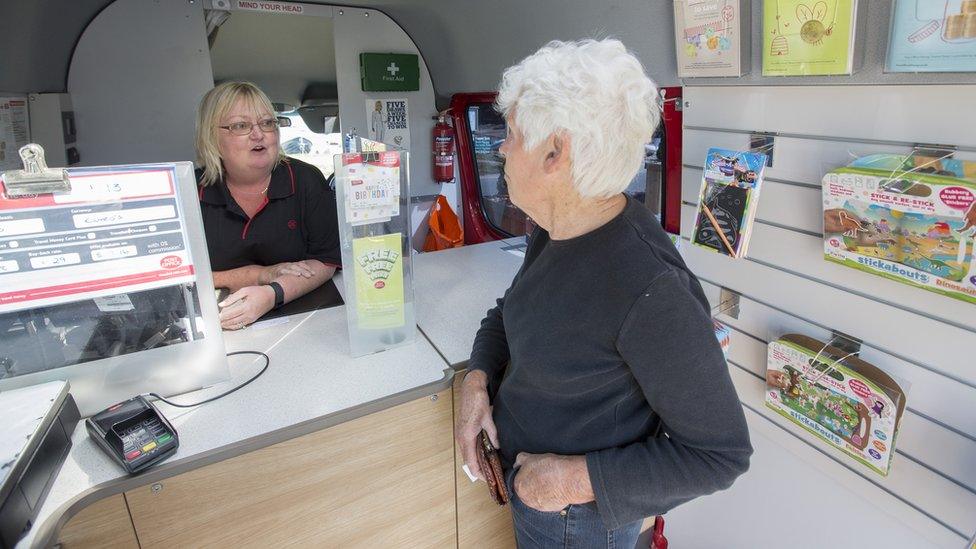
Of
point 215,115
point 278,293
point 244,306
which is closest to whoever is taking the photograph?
point 244,306

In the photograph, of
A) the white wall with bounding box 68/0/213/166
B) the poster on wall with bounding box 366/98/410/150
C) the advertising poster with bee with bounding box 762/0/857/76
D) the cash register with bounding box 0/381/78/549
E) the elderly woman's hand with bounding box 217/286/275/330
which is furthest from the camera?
the poster on wall with bounding box 366/98/410/150

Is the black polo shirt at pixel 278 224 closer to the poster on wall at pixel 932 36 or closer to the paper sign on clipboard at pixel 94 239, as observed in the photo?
the paper sign on clipboard at pixel 94 239

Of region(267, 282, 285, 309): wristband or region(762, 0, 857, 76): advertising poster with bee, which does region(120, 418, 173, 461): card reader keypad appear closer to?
region(267, 282, 285, 309): wristband

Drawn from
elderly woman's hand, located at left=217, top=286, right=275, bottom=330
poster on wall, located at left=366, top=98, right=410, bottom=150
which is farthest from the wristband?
poster on wall, located at left=366, top=98, right=410, bottom=150

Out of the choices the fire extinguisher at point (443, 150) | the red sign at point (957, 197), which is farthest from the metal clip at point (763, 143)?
the fire extinguisher at point (443, 150)

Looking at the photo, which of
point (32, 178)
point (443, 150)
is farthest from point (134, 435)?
point (443, 150)

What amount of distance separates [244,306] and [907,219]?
69.9 inches

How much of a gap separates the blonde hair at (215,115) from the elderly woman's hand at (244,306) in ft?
2.22

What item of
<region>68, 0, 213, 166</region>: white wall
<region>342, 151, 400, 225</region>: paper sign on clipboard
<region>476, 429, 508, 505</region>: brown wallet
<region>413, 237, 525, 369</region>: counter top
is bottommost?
<region>476, 429, 508, 505</region>: brown wallet

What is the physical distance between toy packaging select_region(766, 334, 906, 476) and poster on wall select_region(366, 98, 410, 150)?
2.86 m

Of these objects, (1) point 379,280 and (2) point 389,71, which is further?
(2) point 389,71

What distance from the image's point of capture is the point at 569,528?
3.90ft

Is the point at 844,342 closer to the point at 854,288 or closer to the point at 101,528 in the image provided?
the point at 854,288

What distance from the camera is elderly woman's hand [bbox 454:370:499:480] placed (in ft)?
4.25
